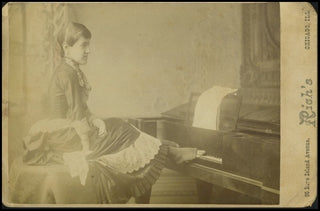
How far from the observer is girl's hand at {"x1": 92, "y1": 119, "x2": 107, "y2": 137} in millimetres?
3305

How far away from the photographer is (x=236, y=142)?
3104mm

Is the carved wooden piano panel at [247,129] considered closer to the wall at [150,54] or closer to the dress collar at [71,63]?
the wall at [150,54]

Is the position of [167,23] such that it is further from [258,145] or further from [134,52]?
[258,145]

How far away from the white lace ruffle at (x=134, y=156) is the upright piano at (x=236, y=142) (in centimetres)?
12

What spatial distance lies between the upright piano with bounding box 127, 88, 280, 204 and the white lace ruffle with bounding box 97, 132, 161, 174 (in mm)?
117

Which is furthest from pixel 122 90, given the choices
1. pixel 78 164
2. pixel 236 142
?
pixel 236 142

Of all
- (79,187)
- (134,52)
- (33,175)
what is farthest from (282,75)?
(33,175)

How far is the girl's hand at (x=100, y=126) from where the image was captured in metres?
3.30

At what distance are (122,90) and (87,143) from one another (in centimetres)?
57

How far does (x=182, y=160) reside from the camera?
3.29 meters

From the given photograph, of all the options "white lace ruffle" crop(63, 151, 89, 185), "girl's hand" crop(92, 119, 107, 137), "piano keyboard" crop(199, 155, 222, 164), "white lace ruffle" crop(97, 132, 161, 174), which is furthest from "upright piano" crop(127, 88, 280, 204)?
"white lace ruffle" crop(63, 151, 89, 185)

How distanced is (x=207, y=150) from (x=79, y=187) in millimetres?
1197

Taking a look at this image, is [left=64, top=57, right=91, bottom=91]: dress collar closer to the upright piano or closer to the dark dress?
the dark dress

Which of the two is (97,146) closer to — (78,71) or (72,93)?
(72,93)
